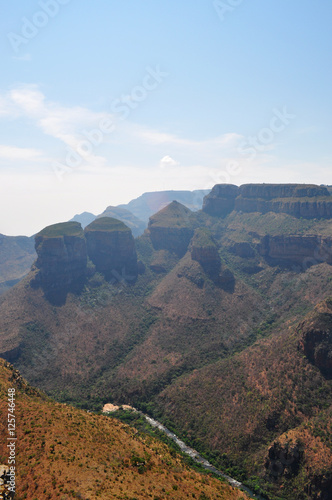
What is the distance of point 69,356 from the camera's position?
397 feet

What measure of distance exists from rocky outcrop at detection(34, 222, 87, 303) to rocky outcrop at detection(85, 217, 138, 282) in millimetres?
16234

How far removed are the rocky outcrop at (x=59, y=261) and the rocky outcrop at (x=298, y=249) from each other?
329 ft

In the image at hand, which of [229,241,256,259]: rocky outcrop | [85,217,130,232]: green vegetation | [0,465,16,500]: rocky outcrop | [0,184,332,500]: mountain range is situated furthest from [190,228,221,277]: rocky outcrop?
[0,465,16,500]: rocky outcrop

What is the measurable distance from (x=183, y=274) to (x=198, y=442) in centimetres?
9132

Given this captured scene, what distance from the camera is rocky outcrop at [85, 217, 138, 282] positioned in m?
178

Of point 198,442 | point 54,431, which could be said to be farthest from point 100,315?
point 54,431

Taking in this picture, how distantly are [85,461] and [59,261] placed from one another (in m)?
116

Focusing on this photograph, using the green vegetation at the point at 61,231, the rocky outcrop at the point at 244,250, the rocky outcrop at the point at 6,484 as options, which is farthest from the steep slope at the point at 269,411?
the green vegetation at the point at 61,231

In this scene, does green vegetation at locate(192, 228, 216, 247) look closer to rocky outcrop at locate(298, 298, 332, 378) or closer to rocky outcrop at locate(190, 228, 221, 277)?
rocky outcrop at locate(190, 228, 221, 277)

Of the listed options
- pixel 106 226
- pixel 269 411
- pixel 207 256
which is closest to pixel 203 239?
pixel 207 256

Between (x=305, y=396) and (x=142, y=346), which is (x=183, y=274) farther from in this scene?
(x=305, y=396)

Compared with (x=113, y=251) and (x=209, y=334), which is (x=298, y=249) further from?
(x=113, y=251)

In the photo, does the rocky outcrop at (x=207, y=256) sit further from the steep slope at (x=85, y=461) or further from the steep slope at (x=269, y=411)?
the steep slope at (x=85, y=461)

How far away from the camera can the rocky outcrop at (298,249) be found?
14300 cm
